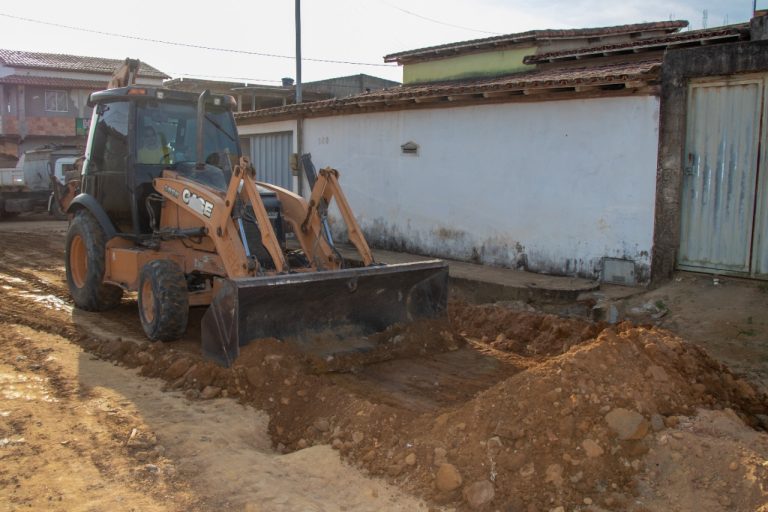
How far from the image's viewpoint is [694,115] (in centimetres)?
866

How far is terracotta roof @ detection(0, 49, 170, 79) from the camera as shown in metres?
35.7

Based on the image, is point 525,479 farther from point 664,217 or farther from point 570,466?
point 664,217

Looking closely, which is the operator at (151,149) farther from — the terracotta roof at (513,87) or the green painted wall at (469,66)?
the green painted wall at (469,66)

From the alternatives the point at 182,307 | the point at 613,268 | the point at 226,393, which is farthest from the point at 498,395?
the point at 613,268

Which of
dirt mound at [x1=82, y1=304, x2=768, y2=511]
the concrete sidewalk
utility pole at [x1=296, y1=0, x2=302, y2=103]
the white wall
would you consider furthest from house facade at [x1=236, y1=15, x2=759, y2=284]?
utility pole at [x1=296, y1=0, x2=302, y2=103]

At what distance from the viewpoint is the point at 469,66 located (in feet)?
52.4

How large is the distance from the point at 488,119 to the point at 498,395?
7.22 m

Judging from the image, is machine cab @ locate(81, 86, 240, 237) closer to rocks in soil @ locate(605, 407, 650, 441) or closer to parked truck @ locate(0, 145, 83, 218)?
rocks in soil @ locate(605, 407, 650, 441)

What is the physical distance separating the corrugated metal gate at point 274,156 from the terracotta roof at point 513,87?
0.59 m

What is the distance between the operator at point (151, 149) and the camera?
7.93 m

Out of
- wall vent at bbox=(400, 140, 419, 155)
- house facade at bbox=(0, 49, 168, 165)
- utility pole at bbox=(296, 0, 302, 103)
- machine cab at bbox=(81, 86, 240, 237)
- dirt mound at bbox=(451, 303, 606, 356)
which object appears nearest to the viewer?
dirt mound at bbox=(451, 303, 606, 356)

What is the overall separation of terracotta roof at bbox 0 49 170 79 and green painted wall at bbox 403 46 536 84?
2385 cm

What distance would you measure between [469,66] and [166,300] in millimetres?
11042

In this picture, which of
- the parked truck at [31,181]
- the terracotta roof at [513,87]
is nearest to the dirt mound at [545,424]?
the terracotta roof at [513,87]
